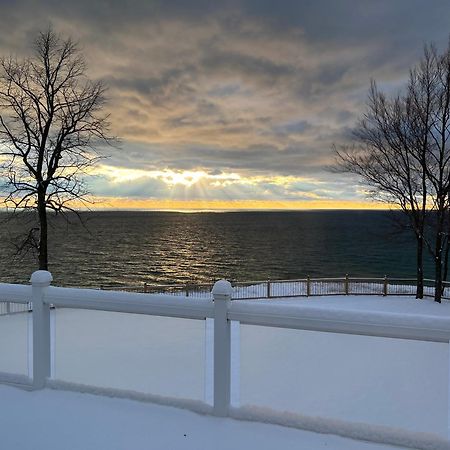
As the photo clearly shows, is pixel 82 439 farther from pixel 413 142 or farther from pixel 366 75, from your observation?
pixel 366 75

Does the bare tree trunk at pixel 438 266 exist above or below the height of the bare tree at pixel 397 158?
below

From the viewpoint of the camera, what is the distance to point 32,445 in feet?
10.6

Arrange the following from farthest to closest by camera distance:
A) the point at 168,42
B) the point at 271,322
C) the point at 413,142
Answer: the point at 413,142 < the point at 168,42 < the point at 271,322

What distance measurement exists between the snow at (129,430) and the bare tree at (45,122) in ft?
52.5

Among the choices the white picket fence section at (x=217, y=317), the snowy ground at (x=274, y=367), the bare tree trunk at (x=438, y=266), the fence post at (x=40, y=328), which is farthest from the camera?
the bare tree trunk at (x=438, y=266)

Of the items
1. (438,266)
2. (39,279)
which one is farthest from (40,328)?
(438,266)

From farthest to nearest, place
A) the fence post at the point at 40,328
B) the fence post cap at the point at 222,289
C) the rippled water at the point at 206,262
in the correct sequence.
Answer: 1. the rippled water at the point at 206,262
2. the fence post at the point at 40,328
3. the fence post cap at the point at 222,289

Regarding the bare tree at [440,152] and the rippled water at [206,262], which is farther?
the rippled water at [206,262]

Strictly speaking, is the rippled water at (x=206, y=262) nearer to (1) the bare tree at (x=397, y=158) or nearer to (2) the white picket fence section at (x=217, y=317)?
(1) the bare tree at (x=397, y=158)

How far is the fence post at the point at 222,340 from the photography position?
3542 millimetres

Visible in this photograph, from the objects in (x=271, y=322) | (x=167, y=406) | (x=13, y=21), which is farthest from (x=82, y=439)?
(x=13, y=21)

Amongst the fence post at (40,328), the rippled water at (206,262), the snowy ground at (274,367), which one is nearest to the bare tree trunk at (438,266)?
the snowy ground at (274,367)

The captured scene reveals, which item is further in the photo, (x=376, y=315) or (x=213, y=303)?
(x=213, y=303)

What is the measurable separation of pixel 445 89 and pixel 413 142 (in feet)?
10.3
